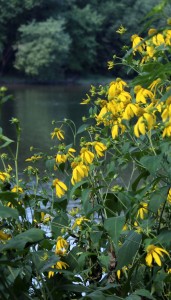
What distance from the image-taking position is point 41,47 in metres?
28.6

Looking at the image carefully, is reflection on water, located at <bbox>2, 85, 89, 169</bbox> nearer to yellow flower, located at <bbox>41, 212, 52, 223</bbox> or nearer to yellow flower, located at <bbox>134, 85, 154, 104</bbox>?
yellow flower, located at <bbox>41, 212, 52, 223</bbox>

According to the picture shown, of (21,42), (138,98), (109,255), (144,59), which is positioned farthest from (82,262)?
(21,42)

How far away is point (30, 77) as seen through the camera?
30281mm

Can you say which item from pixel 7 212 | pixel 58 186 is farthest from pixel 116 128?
pixel 7 212

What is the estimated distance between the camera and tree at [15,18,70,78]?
28.5m

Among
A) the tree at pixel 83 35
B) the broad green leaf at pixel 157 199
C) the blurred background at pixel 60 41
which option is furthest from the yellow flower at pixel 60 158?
the tree at pixel 83 35

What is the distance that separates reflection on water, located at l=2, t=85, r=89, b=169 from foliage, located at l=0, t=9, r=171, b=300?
267 inches

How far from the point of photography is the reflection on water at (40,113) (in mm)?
11109

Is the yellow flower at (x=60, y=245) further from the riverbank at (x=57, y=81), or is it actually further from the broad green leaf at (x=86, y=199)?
the riverbank at (x=57, y=81)

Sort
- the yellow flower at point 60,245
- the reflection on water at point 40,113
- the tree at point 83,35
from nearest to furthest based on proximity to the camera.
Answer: the yellow flower at point 60,245, the reflection on water at point 40,113, the tree at point 83,35

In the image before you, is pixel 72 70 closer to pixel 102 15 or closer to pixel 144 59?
pixel 102 15

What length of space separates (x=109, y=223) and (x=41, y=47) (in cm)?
2768

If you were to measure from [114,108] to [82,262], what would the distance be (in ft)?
1.05

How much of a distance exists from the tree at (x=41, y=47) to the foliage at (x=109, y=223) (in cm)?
2687
